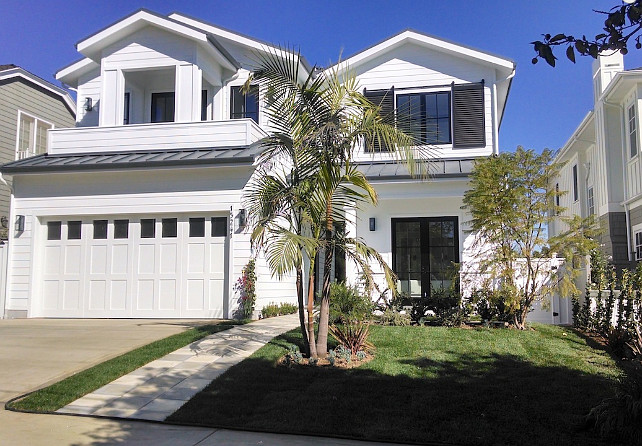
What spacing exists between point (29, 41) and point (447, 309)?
15047 mm

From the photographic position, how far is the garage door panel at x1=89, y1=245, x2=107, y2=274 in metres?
13.1

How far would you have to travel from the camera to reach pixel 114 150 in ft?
45.0

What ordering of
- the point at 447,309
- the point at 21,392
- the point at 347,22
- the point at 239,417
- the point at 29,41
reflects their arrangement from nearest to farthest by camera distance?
the point at 239,417 → the point at 21,392 → the point at 447,309 → the point at 347,22 → the point at 29,41

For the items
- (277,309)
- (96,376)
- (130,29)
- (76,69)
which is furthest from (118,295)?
(76,69)

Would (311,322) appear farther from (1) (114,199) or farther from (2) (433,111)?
(2) (433,111)

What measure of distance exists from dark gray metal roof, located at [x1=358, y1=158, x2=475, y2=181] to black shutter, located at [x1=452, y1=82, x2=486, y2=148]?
647mm

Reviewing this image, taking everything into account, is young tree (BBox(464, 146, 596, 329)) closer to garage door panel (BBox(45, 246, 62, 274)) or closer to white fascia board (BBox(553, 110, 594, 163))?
white fascia board (BBox(553, 110, 594, 163))

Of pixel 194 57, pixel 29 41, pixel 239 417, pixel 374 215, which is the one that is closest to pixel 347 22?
pixel 194 57

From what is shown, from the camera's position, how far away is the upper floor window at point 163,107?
1664 centimetres

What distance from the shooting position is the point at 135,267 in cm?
1288

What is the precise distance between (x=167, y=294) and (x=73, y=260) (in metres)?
2.62

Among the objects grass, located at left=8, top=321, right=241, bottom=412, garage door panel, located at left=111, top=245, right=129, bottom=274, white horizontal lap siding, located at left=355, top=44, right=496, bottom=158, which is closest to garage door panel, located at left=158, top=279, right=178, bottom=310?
garage door panel, located at left=111, top=245, right=129, bottom=274

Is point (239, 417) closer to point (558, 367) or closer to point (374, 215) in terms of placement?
point (558, 367)

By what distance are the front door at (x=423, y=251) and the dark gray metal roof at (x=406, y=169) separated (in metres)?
1.47
